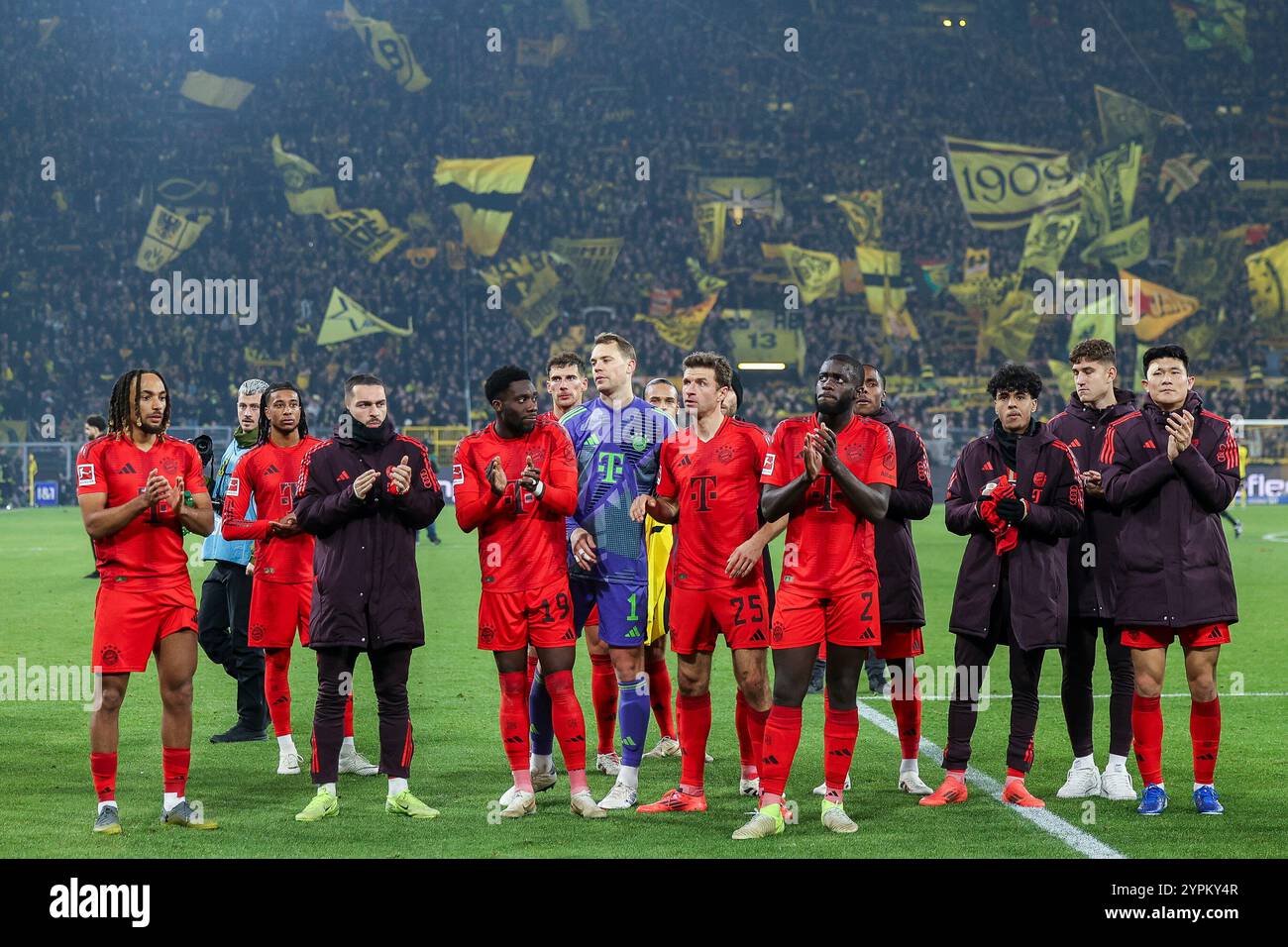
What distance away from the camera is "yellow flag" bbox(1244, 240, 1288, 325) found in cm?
4719

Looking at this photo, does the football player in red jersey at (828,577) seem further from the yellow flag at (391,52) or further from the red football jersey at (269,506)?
the yellow flag at (391,52)

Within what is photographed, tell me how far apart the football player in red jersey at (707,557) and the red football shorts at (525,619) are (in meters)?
0.57

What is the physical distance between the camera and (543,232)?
4797 cm

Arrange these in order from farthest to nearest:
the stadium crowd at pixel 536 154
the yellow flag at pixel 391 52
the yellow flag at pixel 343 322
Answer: the yellow flag at pixel 391 52 < the stadium crowd at pixel 536 154 < the yellow flag at pixel 343 322

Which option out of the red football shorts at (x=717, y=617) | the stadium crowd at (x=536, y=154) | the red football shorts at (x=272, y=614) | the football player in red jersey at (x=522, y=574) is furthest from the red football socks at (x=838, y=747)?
the stadium crowd at (x=536, y=154)

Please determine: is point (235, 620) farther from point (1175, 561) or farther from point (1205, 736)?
point (1205, 736)

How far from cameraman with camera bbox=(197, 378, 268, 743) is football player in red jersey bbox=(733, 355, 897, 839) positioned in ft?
12.9

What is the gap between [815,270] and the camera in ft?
154

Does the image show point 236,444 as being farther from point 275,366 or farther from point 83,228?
point 83,228

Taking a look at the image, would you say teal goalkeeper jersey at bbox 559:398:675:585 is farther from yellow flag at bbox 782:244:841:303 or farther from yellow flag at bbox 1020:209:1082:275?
yellow flag at bbox 1020:209:1082:275

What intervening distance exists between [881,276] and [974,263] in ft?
10.5

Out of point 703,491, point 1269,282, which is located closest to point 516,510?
point 703,491

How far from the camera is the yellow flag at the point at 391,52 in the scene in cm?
5072

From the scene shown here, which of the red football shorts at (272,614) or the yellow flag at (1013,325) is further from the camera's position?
the yellow flag at (1013,325)
